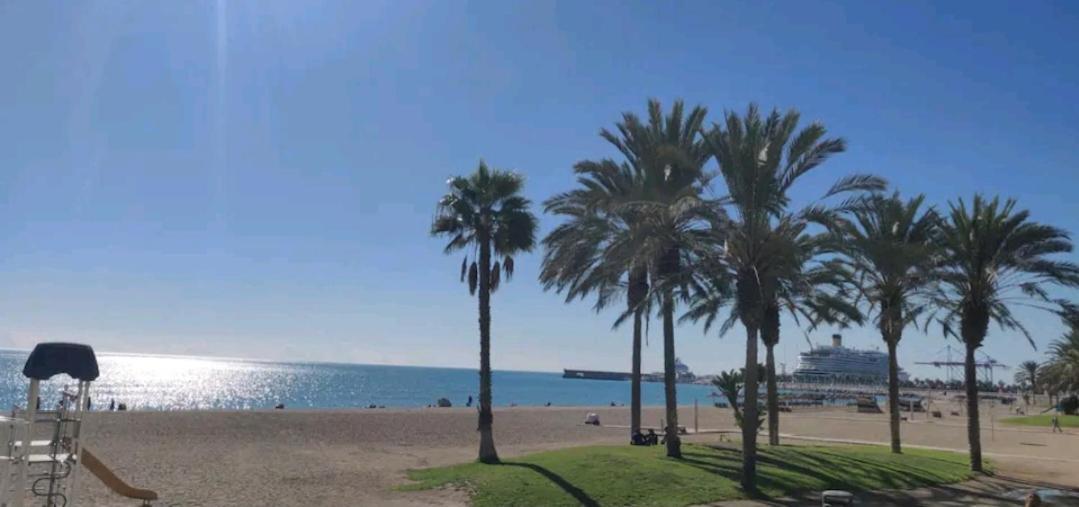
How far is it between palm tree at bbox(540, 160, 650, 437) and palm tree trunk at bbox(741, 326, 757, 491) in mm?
4091

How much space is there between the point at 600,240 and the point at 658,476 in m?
8.43

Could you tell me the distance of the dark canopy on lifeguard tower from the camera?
37.2 feet

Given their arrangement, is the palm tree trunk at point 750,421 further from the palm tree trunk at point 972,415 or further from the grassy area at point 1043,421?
the grassy area at point 1043,421

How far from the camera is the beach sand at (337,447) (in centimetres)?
1800

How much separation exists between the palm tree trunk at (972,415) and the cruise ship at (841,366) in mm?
162993

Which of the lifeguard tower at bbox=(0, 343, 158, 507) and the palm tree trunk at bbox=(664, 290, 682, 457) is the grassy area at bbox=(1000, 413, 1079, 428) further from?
the lifeguard tower at bbox=(0, 343, 158, 507)

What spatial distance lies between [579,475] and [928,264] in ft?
49.1

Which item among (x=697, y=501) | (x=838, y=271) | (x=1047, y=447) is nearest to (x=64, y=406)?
(x=697, y=501)

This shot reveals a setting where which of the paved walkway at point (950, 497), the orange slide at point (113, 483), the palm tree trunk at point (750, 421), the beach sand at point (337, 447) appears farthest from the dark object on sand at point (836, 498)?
the orange slide at point (113, 483)

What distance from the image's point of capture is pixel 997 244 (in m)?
24.5

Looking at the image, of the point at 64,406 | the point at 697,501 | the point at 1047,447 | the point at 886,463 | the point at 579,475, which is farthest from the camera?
the point at 1047,447

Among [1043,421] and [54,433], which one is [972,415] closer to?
[54,433]

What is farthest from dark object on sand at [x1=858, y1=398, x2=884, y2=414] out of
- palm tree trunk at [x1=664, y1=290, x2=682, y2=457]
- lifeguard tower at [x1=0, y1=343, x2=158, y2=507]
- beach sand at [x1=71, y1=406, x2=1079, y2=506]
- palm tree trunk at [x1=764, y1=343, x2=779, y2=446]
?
lifeguard tower at [x1=0, y1=343, x2=158, y2=507]

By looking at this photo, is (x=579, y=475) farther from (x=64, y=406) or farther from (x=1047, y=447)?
(x=1047, y=447)
